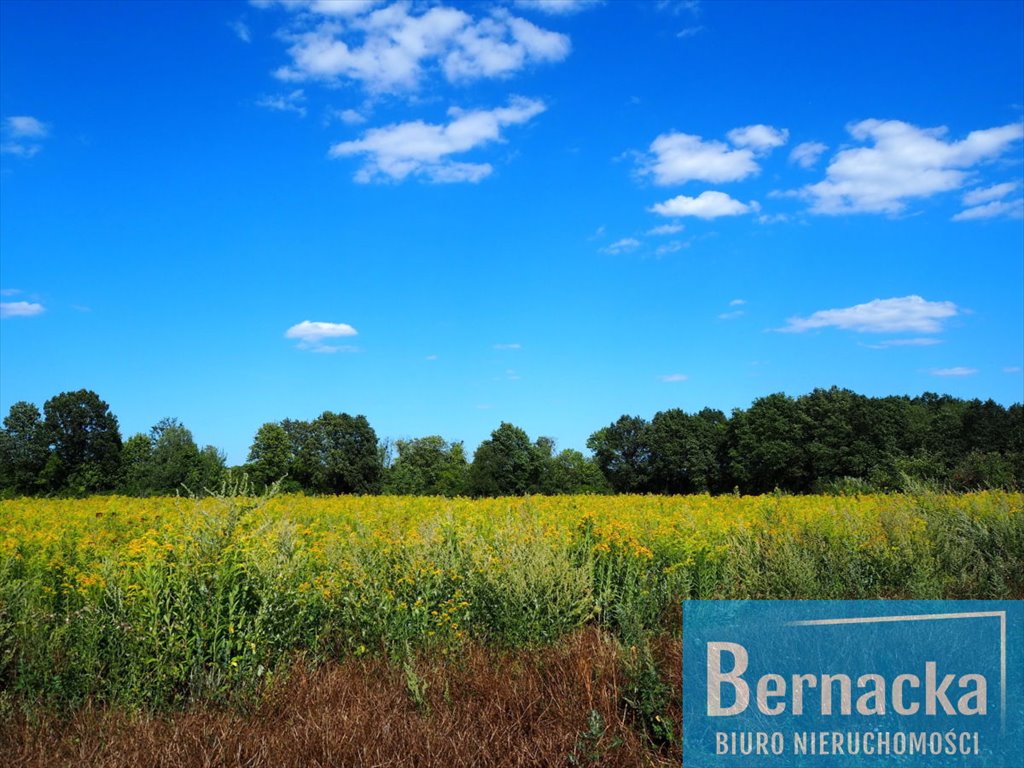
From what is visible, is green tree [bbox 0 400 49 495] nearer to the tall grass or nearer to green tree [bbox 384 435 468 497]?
green tree [bbox 384 435 468 497]

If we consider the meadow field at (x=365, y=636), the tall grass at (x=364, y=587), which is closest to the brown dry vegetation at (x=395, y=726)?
the meadow field at (x=365, y=636)

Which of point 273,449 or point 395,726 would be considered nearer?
point 395,726

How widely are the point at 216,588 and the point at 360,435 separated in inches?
1821

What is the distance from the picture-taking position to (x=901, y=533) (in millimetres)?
8930

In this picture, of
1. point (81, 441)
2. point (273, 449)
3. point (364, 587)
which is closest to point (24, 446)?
point (81, 441)

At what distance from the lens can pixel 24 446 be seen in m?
43.0

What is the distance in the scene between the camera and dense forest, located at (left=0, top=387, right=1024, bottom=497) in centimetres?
4269

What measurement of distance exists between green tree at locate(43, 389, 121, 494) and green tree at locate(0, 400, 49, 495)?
21.0 inches

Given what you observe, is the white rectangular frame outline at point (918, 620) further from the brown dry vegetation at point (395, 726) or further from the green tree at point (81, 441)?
the green tree at point (81, 441)

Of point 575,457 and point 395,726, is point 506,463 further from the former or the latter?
point 395,726

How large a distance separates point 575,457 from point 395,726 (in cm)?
5874

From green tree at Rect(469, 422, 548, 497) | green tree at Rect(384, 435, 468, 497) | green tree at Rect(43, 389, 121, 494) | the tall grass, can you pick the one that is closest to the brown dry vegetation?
the tall grass

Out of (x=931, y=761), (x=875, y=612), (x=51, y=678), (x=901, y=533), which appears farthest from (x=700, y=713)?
(x=901, y=533)

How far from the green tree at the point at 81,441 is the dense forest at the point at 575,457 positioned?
0.07 metres
